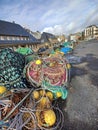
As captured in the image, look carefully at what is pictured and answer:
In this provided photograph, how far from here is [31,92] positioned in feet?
14.7

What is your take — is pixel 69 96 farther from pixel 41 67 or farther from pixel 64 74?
pixel 41 67

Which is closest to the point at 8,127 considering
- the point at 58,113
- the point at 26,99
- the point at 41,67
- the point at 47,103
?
the point at 26,99

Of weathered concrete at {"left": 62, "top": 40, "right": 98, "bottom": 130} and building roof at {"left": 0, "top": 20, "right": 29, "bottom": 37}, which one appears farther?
building roof at {"left": 0, "top": 20, "right": 29, "bottom": 37}

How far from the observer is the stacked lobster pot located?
3438mm

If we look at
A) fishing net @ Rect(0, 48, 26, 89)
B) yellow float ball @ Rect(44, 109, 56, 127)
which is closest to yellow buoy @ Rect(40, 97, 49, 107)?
yellow float ball @ Rect(44, 109, 56, 127)

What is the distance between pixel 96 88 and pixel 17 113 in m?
4.12

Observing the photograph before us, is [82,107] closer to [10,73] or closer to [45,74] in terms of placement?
[45,74]

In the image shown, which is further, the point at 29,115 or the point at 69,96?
the point at 69,96

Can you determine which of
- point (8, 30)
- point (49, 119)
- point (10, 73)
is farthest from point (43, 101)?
point (8, 30)

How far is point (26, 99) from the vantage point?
161 inches

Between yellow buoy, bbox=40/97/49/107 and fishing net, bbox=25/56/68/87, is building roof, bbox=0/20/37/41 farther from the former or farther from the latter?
yellow buoy, bbox=40/97/49/107

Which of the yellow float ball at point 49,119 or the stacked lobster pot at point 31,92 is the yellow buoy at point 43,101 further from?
the yellow float ball at point 49,119

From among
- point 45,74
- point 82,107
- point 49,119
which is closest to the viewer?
point 49,119

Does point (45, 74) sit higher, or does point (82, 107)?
point (45, 74)
